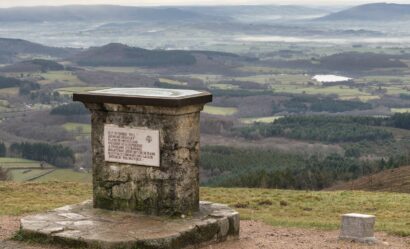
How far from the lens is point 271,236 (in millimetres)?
16578

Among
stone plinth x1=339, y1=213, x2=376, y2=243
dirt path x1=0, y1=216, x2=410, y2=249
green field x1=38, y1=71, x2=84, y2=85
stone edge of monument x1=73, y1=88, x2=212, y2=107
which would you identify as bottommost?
green field x1=38, y1=71, x2=84, y2=85

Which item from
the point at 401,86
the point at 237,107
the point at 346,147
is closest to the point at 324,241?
the point at 346,147

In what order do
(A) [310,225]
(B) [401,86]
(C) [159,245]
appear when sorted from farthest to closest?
(B) [401,86] → (A) [310,225] → (C) [159,245]

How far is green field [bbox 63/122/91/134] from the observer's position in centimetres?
10821

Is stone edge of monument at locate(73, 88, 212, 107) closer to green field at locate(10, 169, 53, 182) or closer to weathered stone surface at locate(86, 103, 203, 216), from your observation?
weathered stone surface at locate(86, 103, 203, 216)

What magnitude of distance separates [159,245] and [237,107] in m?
134

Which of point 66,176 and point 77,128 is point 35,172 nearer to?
point 66,176

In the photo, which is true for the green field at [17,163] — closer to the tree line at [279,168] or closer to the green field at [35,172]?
the green field at [35,172]

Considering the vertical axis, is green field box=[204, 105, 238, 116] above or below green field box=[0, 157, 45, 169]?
below

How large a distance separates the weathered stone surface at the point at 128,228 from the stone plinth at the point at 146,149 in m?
0.37

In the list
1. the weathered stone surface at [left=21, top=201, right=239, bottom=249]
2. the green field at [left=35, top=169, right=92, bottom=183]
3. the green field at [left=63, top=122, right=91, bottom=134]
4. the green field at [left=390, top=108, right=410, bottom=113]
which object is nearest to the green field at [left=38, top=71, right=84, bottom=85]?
the green field at [left=63, top=122, right=91, bottom=134]

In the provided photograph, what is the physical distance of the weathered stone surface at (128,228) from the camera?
13805mm

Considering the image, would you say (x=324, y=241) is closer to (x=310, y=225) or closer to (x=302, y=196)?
(x=310, y=225)

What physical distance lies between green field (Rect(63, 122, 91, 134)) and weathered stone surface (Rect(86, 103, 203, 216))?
9239 cm
